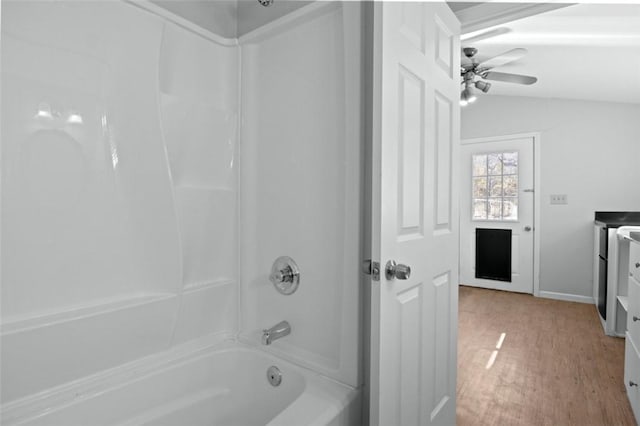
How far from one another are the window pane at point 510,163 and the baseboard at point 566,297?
1521 millimetres

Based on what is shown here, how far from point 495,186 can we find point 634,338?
3.02 meters

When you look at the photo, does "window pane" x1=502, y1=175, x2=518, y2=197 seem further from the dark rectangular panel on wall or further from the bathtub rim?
the bathtub rim

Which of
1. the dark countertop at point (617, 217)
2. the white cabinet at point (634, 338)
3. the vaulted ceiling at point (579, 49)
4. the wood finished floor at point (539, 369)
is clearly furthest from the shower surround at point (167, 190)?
the dark countertop at point (617, 217)

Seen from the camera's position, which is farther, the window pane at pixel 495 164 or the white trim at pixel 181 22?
the window pane at pixel 495 164

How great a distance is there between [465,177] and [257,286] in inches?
159

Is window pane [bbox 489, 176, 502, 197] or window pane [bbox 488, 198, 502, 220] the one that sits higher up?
window pane [bbox 489, 176, 502, 197]

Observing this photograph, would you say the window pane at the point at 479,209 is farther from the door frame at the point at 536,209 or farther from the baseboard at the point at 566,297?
the baseboard at the point at 566,297

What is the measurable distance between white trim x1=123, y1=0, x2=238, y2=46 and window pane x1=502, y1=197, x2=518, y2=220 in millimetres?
4102

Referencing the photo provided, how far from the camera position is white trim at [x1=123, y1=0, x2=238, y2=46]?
4.44 ft

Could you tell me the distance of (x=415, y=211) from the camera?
1.31 meters

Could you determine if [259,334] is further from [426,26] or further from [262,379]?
[426,26]

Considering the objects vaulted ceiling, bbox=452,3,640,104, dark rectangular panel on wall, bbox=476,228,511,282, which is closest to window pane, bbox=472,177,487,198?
dark rectangular panel on wall, bbox=476,228,511,282

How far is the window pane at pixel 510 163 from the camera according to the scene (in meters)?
4.52

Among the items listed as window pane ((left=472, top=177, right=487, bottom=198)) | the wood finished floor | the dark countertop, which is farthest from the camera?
window pane ((left=472, top=177, right=487, bottom=198))
